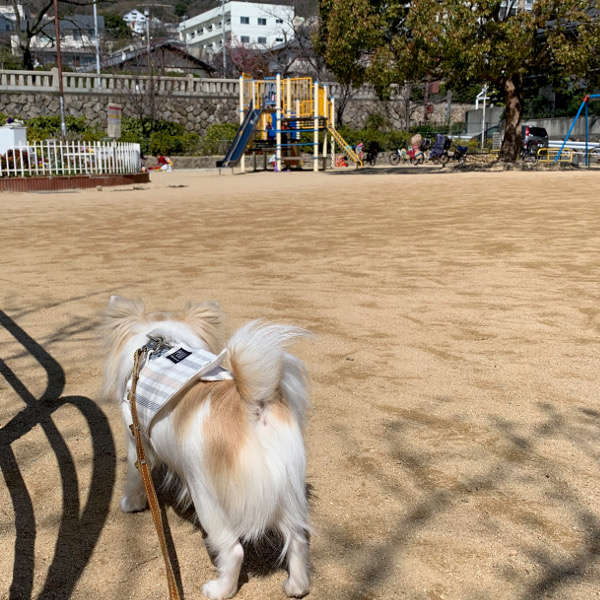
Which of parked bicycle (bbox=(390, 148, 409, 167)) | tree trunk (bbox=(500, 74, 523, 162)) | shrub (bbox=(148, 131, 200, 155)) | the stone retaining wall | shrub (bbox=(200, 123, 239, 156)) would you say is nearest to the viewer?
tree trunk (bbox=(500, 74, 523, 162))

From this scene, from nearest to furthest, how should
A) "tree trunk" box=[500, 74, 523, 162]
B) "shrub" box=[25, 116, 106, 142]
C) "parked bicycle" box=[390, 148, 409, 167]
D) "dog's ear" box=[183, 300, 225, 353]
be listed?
1. "dog's ear" box=[183, 300, 225, 353]
2. "tree trunk" box=[500, 74, 523, 162]
3. "shrub" box=[25, 116, 106, 142]
4. "parked bicycle" box=[390, 148, 409, 167]

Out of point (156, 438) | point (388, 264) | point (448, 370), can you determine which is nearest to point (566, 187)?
point (388, 264)

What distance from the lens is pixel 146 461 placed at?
192cm

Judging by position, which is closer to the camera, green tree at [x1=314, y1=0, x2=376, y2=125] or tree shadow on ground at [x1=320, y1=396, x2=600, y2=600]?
tree shadow on ground at [x1=320, y1=396, x2=600, y2=600]

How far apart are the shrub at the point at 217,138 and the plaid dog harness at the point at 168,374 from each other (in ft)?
103

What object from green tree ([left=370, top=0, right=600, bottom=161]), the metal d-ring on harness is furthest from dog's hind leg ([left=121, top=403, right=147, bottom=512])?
green tree ([left=370, top=0, right=600, bottom=161])

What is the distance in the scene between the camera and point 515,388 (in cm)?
334

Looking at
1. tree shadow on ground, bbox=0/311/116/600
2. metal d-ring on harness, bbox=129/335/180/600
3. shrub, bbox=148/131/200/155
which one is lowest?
tree shadow on ground, bbox=0/311/116/600

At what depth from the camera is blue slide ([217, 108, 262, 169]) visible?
24.7m

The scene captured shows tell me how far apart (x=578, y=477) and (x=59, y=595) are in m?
1.85

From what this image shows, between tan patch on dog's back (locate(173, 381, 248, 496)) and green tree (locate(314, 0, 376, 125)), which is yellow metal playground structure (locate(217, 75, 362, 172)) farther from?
tan patch on dog's back (locate(173, 381, 248, 496))

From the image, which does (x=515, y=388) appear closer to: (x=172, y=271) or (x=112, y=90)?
(x=172, y=271)

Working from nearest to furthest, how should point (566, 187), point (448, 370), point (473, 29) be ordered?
point (448, 370) < point (566, 187) < point (473, 29)

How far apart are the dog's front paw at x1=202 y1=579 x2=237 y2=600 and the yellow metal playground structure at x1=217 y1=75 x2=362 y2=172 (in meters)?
23.6
